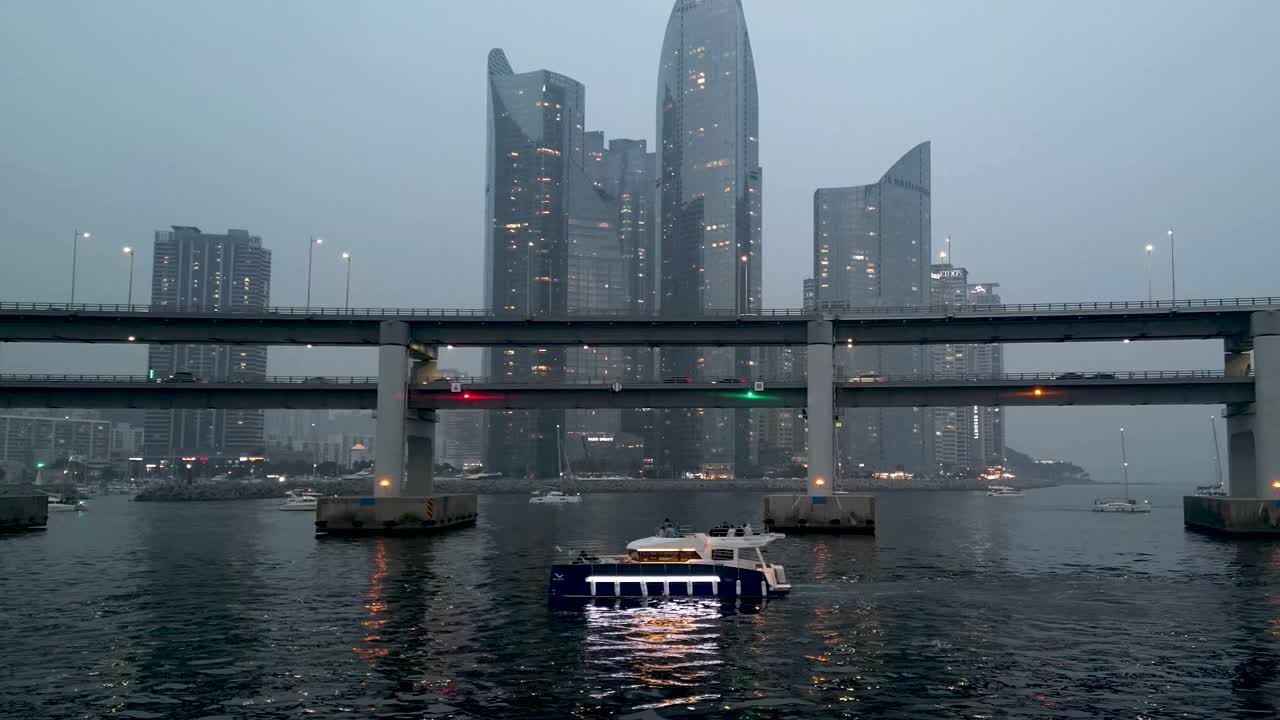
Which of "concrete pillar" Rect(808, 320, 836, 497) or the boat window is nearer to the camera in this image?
the boat window

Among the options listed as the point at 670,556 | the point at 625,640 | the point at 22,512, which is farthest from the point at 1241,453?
the point at 22,512

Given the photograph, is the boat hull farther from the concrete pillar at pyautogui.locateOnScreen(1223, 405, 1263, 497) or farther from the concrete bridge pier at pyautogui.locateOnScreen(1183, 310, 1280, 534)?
the concrete pillar at pyautogui.locateOnScreen(1223, 405, 1263, 497)

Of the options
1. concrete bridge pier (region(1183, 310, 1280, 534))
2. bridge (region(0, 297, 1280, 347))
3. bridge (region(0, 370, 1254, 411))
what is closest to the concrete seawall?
bridge (region(0, 370, 1254, 411))

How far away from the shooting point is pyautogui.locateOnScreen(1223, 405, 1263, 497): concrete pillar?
3356 inches

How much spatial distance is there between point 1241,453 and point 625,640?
74093 mm

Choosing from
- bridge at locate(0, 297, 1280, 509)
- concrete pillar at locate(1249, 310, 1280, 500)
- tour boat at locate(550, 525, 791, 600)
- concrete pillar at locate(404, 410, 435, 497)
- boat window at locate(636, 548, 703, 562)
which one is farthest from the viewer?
concrete pillar at locate(404, 410, 435, 497)

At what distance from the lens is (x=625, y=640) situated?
3553 cm

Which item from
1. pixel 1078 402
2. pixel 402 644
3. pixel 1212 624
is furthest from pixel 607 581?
pixel 1078 402

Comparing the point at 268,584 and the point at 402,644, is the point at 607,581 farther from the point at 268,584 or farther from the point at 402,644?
the point at 268,584

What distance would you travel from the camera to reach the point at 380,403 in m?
85.0

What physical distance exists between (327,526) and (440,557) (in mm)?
23338

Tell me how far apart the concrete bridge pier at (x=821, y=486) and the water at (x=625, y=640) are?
645 inches

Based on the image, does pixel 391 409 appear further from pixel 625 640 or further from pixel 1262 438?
pixel 1262 438

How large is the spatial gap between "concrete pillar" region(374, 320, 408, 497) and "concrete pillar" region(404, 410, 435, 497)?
22.8 feet
